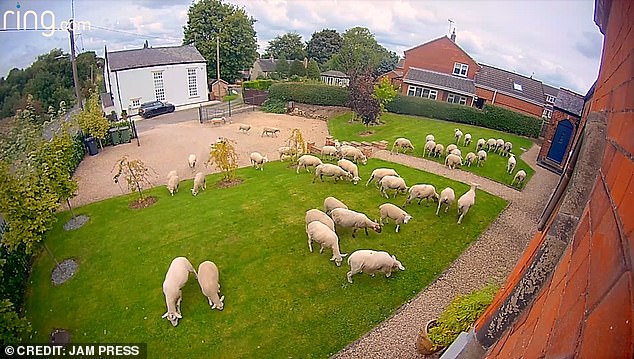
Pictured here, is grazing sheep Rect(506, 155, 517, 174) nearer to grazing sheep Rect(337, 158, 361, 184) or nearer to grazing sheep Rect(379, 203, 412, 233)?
grazing sheep Rect(337, 158, 361, 184)

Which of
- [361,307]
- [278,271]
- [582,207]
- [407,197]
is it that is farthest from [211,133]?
[582,207]

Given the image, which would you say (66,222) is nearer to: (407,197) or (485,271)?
(407,197)

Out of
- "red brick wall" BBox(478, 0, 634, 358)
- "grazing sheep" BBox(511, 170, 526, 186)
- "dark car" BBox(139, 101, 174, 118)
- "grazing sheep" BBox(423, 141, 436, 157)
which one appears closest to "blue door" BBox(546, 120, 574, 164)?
"grazing sheep" BBox(511, 170, 526, 186)

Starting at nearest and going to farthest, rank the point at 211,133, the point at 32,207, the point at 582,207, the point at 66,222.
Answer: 1. the point at 582,207
2. the point at 32,207
3. the point at 66,222
4. the point at 211,133

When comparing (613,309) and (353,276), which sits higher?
(613,309)

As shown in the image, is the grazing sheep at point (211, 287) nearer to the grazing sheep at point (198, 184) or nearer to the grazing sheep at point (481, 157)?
the grazing sheep at point (198, 184)
